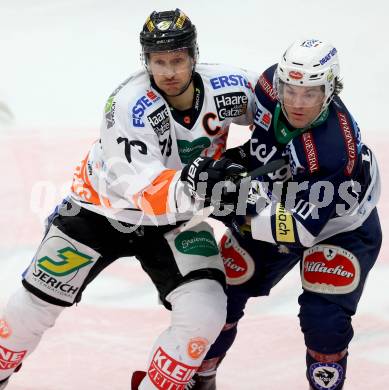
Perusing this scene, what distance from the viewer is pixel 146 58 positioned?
13.1 feet

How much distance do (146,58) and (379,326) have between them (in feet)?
6.39

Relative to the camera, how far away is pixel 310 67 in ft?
12.7

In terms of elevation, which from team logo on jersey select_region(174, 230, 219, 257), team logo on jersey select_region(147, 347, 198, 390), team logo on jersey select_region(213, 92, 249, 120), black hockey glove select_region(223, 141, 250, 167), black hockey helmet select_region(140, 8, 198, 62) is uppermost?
black hockey helmet select_region(140, 8, 198, 62)

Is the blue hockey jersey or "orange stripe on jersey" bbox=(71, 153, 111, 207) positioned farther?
"orange stripe on jersey" bbox=(71, 153, 111, 207)

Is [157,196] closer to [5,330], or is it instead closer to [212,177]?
[212,177]

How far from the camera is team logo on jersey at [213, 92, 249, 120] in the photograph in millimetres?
4121

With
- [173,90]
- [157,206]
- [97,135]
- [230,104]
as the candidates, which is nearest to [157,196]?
[157,206]

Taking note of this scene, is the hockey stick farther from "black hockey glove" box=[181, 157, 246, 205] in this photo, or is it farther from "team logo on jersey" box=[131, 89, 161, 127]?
"team logo on jersey" box=[131, 89, 161, 127]

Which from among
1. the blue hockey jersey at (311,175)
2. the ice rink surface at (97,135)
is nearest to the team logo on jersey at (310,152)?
the blue hockey jersey at (311,175)

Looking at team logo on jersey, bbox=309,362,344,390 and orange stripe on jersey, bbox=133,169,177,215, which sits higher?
orange stripe on jersey, bbox=133,169,177,215

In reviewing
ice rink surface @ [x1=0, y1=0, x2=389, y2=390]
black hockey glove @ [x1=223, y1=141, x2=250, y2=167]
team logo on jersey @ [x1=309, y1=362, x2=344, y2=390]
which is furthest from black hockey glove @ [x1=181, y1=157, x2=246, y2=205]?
ice rink surface @ [x1=0, y1=0, x2=389, y2=390]

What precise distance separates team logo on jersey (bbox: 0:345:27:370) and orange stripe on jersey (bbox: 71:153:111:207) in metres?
0.68

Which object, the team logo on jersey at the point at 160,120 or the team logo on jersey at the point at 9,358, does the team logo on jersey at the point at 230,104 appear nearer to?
the team logo on jersey at the point at 160,120

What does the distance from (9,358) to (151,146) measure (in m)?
1.09
